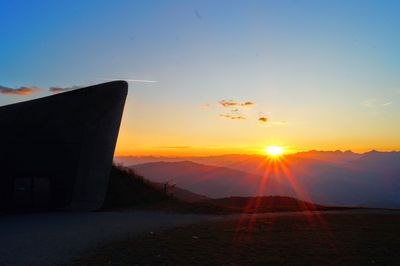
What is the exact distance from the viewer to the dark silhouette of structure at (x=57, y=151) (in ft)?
66.0

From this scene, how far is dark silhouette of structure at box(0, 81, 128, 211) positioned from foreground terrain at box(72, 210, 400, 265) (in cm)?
799

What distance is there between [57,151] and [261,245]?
1296 centimetres

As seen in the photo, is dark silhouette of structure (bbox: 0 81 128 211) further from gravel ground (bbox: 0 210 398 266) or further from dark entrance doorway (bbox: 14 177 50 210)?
gravel ground (bbox: 0 210 398 266)

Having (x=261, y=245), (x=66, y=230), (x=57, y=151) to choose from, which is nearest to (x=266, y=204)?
(x=57, y=151)

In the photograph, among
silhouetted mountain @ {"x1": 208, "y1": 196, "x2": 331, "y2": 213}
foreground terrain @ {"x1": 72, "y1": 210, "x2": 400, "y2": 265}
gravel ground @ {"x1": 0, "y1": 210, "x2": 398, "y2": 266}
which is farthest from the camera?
silhouetted mountain @ {"x1": 208, "y1": 196, "x2": 331, "y2": 213}

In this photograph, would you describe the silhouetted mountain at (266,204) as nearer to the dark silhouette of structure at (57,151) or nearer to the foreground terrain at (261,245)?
the foreground terrain at (261,245)

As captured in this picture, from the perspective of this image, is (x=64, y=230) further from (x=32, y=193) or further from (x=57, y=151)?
(x=57, y=151)

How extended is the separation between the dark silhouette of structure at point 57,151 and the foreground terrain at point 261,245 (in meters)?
7.99

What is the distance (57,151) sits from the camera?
2084 centimetres

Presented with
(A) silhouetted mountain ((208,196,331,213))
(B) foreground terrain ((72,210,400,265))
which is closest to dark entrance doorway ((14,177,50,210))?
(B) foreground terrain ((72,210,400,265))

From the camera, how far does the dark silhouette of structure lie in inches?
792

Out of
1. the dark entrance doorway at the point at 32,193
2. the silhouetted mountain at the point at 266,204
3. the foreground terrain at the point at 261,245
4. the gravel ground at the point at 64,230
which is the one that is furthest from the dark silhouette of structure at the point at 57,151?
the foreground terrain at the point at 261,245

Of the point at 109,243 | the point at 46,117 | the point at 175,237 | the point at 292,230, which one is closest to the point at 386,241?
the point at 292,230

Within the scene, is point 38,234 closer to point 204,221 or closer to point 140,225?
point 140,225
